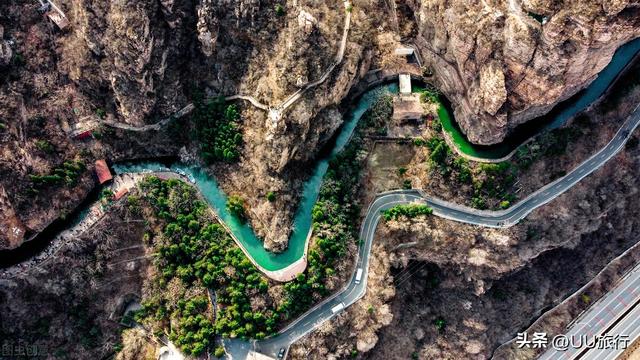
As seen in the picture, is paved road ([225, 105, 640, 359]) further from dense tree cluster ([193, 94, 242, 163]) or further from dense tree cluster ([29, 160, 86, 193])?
dense tree cluster ([29, 160, 86, 193])

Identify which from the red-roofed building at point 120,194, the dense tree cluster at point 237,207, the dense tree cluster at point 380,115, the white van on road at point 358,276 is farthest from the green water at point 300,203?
the white van on road at point 358,276

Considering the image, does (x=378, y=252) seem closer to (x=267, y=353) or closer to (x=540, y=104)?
(x=267, y=353)

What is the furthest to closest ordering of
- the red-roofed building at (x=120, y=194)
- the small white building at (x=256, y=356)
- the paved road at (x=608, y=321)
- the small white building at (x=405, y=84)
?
the paved road at (x=608, y=321) → the small white building at (x=405, y=84) → the red-roofed building at (x=120, y=194) → the small white building at (x=256, y=356)

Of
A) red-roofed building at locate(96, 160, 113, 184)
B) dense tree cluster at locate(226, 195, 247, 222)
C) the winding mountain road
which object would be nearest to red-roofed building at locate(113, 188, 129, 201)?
red-roofed building at locate(96, 160, 113, 184)

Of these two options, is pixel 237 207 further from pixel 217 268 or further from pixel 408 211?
pixel 408 211

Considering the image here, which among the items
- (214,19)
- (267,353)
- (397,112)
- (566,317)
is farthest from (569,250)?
(214,19)

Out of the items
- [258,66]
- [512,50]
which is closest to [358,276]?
[258,66]

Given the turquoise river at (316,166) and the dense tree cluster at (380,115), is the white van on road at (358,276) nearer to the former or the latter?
the turquoise river at (316,166)
